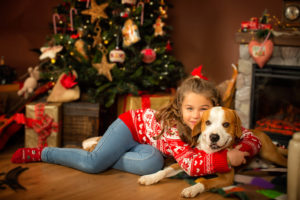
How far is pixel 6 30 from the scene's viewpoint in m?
3.78

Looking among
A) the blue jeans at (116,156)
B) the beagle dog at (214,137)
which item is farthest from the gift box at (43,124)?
the beagle dog at (214,137)

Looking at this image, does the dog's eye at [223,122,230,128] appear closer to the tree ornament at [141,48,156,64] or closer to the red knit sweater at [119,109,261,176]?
the red knit sweater at [119,109,261,176]

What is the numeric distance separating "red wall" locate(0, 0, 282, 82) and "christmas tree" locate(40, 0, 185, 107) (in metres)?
0.69

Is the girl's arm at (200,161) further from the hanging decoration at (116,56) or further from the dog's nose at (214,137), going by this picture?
the hanging decoration at (116,56)

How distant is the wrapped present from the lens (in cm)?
304

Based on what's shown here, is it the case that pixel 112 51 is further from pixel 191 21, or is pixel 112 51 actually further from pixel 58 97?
pixel 191 21

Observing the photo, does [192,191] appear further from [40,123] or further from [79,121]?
[40,123]

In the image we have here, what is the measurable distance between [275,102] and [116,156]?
1893mm

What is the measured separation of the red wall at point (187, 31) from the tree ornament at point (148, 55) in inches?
37.3

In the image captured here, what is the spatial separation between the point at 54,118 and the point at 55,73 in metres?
0.48

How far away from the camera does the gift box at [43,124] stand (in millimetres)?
2686

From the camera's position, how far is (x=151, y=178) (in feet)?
6.22

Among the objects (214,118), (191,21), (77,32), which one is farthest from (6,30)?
(214,118)

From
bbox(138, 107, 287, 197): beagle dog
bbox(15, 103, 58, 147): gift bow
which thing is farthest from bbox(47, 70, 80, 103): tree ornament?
bbox(138, 107, 287, 197): beagle dog
